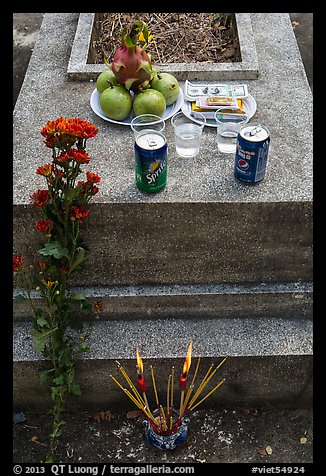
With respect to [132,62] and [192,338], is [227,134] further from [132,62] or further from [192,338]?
[192,338]

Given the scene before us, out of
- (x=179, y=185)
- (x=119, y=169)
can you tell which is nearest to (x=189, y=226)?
(x=179, y=185)

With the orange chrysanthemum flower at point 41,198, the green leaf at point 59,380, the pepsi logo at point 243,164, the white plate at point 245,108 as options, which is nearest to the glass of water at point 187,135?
the white plate at point 245,108

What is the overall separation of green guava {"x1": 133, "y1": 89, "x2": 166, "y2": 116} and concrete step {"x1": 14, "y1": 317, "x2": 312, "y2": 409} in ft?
3.92

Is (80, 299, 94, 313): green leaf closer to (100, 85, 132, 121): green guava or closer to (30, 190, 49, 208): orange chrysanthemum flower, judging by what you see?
(30, 190, 49, 208): orange chrysanthemum flower

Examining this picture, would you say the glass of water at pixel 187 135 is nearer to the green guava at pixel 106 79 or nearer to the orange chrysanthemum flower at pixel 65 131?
the green guava at pixel 106 79

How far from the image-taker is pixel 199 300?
10.4 feet

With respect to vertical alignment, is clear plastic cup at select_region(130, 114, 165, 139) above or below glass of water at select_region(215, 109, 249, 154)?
above

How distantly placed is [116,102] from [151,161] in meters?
0.62

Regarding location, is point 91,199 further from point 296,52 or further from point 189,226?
point 296,52

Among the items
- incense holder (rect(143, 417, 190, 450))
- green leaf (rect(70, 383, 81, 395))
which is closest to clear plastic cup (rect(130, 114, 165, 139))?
green leaf (rect(70, 383, 81, 395))

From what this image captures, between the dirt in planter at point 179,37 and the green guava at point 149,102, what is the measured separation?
890 millimetres

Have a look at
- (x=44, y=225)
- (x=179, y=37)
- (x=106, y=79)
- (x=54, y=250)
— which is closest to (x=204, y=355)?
(x=54, y=250)

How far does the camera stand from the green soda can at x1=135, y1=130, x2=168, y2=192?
2668mm

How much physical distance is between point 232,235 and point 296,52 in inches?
62.3
